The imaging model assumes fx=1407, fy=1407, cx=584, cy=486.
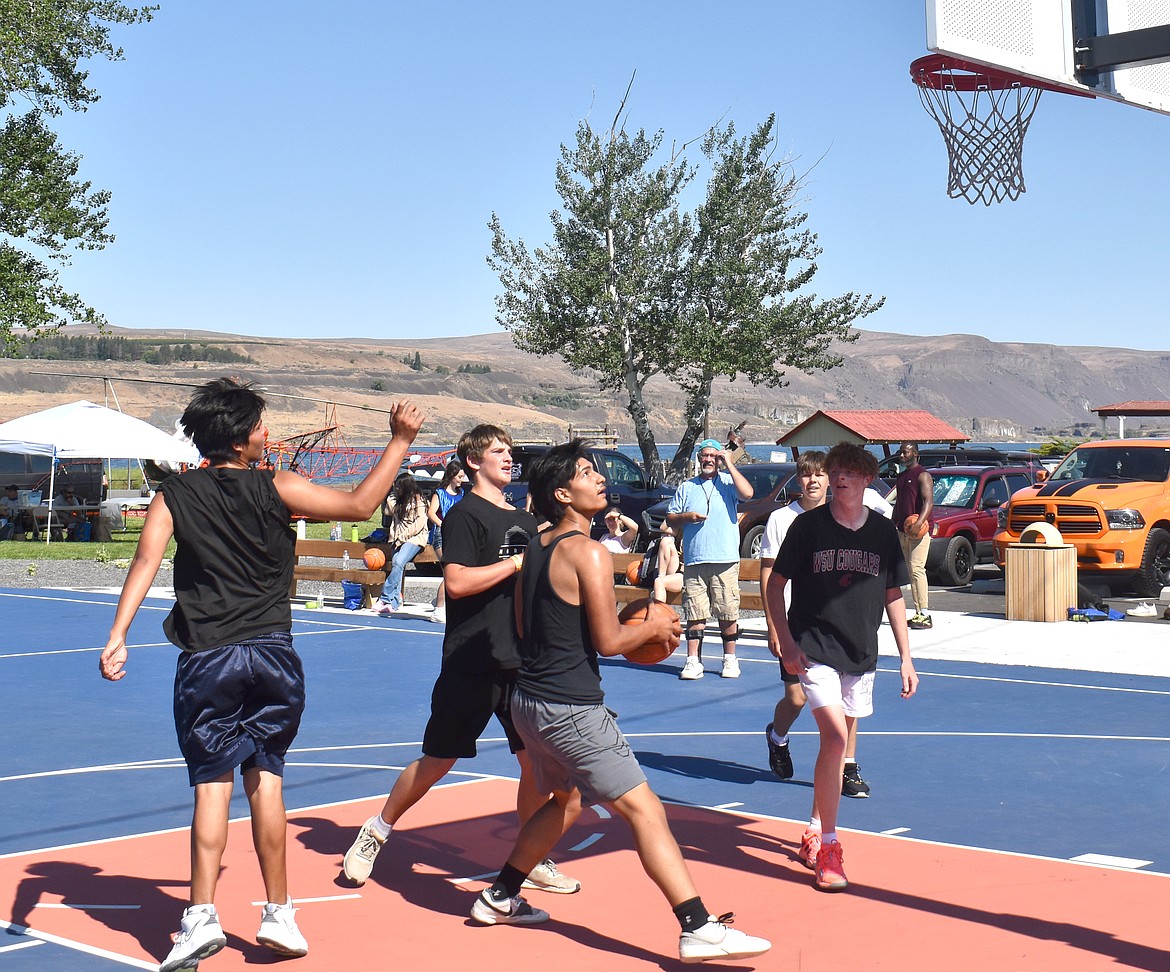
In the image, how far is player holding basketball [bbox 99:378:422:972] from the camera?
4.97m

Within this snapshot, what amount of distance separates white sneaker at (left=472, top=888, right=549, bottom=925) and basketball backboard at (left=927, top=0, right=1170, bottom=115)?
3.73m

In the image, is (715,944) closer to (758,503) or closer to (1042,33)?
(1042,33)

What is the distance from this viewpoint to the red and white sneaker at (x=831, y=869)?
589 centimetres

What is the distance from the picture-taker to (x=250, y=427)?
5191mm

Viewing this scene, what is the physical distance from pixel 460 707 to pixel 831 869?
1.71 m

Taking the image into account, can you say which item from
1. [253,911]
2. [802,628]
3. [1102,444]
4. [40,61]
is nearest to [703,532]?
[802,628]

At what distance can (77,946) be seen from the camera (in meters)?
5.21

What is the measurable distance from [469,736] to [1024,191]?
19.0 feet

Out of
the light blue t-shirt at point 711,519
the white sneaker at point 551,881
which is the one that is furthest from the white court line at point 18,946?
the light blue t-shirt at point 711,519

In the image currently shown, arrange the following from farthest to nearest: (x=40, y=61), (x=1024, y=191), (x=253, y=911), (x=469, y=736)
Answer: (x=40, y=61) → (x=1024, y=191) → (x=469, y=736) → (x=253, y=911)

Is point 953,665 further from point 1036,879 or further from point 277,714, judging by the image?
point 277,714

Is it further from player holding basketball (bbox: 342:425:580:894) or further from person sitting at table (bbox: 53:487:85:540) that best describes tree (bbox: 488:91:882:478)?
player holding basketball (bbox: 342:425:580:894)

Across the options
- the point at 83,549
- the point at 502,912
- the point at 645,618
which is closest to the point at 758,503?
the point at 83,549

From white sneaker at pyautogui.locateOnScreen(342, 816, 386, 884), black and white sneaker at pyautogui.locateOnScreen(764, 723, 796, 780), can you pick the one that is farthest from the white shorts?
white sneaker at pyautogui.locateOnScreen(342, 816, 386, 884)
